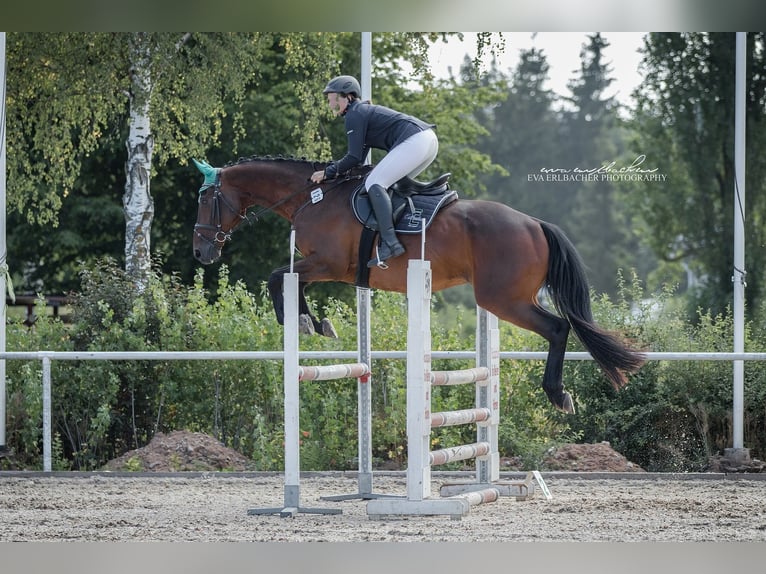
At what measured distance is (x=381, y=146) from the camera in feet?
20.6

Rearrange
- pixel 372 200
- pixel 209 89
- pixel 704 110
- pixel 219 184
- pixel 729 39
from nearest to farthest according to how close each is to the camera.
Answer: pixel 372 200, pixel 219 184, pixel 209 89, pixel 729 39, pixel 704 110

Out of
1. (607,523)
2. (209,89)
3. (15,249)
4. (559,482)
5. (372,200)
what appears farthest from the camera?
(15,249)

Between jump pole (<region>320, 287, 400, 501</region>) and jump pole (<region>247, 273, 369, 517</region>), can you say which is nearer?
jump pole (<region>247, 273, 369, 517</region>)

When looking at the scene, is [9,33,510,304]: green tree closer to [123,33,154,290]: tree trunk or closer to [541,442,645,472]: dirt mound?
[123,33,154,290]: tree trunk

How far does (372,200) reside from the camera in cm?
606

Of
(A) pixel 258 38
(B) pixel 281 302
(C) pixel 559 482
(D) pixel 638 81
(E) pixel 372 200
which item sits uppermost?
(D) pixel 638 81

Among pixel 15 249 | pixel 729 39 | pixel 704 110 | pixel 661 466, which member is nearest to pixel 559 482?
pixel 661 466

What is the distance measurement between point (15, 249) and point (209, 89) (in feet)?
14.7

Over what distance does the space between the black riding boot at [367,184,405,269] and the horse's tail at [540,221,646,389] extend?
848 mm

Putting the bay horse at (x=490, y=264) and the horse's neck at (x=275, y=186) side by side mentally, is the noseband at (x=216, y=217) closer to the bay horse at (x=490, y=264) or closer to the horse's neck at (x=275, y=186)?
the horse's neck at (x=275, y=186)

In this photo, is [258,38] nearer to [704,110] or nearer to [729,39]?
[729,39]

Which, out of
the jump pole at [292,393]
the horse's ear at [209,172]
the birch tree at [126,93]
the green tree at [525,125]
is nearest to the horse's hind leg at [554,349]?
the jump pole at [292,393]

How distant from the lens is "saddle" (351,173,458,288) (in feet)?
20.1
